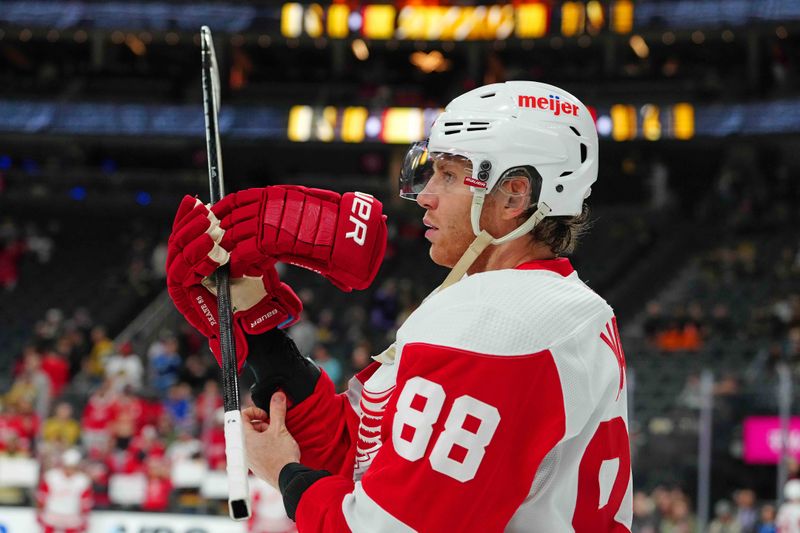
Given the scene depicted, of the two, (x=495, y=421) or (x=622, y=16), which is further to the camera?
(x=622, y=16)

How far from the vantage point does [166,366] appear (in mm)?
12633

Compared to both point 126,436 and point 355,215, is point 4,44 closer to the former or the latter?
point 126,436

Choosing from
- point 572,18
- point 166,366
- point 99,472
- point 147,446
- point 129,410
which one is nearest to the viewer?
point 99,472

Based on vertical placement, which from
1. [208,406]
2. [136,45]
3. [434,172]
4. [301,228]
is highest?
[136,45]

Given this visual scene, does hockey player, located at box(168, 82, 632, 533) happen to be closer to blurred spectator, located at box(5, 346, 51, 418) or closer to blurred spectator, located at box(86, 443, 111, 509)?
blurred spectator, located at box(86, 443, 111, 509)

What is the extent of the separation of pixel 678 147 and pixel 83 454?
36.2ft

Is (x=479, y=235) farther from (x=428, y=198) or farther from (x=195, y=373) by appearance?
(x=195, y=373)

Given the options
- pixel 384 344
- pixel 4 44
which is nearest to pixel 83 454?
pixel 384 344

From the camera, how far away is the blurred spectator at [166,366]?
12.4 m

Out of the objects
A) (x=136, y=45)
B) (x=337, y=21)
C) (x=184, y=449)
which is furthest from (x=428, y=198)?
(x=136, y=45)

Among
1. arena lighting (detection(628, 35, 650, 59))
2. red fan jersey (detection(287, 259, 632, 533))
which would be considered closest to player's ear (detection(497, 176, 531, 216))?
red fan jersey (detection(287, 259, 632, 533))

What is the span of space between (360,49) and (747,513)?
12933 mm

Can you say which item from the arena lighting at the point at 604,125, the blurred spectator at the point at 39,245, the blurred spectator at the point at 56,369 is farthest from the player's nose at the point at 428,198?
the blurred spectator at the point at 39,245

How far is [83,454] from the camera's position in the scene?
1045cm
